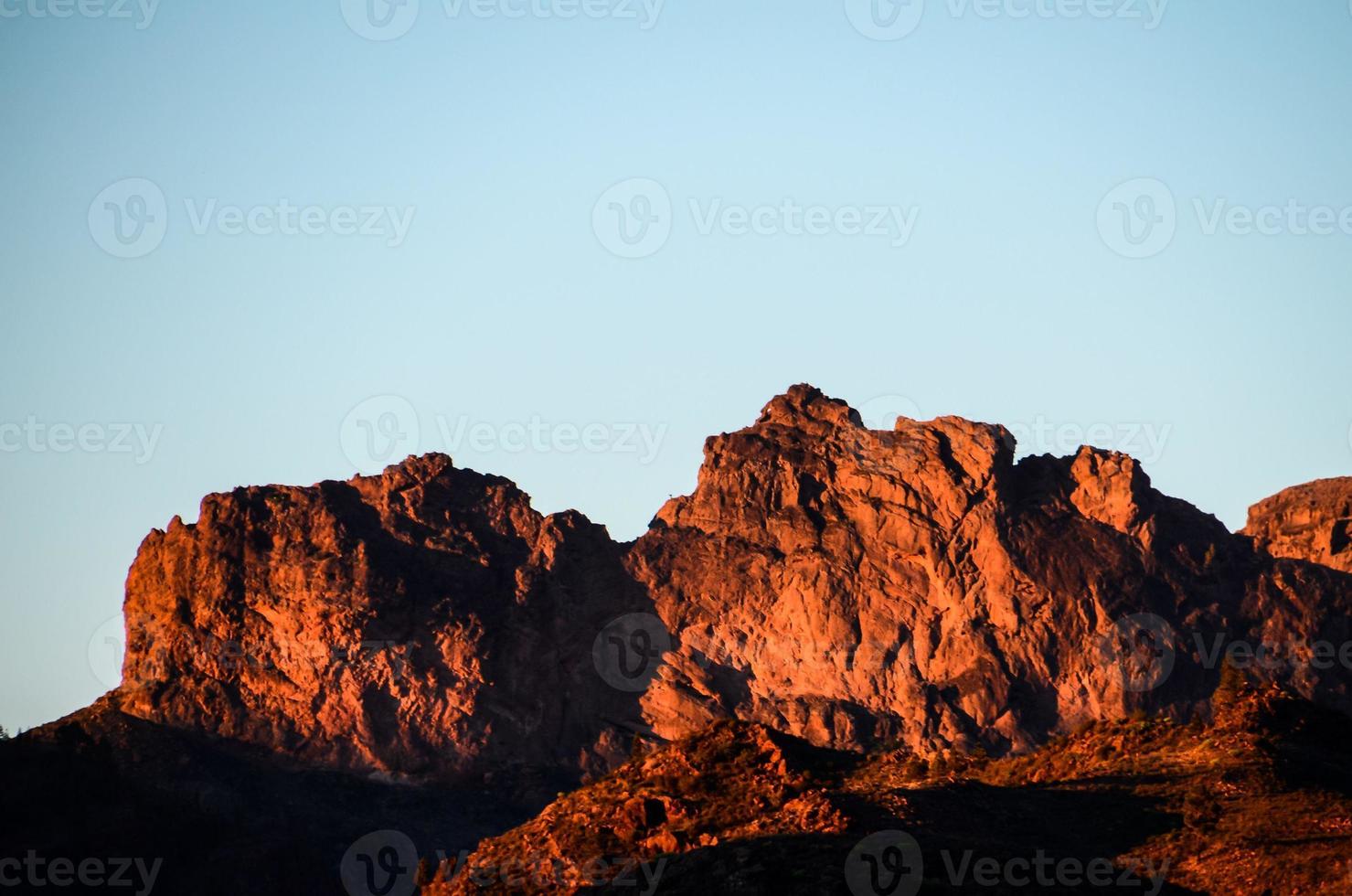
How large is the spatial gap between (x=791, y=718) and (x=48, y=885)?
3623cm

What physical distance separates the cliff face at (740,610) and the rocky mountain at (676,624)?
15cm

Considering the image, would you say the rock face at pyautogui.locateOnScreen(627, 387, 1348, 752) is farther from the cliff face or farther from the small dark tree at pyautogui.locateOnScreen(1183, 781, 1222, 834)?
the small dark tree at pyautogui.locateOnScreen(1183, 781, 1222, 834)

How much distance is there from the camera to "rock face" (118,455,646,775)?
130000 millimetres

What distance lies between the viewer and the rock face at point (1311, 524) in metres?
140

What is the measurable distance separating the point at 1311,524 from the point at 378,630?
50.5 metres

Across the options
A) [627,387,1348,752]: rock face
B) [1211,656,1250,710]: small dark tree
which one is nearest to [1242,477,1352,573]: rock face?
[627,387,1348,752]: rock face

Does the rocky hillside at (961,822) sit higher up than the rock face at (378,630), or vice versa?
the rock face at (378,630)

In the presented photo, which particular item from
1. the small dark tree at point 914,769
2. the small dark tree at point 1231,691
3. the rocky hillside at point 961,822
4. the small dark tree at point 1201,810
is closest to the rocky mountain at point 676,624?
the small dark tree at point 914,769

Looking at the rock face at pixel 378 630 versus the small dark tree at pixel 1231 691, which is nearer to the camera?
the small dark tree at pixel 1231 691

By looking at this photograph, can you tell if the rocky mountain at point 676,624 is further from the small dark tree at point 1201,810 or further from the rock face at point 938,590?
the small dark tree at point 1201,810

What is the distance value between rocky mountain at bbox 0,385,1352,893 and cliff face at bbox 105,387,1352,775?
15 centimetres

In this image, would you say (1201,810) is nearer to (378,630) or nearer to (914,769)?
(914,769)

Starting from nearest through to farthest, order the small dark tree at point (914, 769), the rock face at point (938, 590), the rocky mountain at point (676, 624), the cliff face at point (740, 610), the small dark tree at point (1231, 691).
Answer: the small dark tree at point (1231, 691), the small dark tree at point (914, 769), the rocky mountain at point (676, 624), the rock face at point (938, 590), the cliff face at point (740, 610)

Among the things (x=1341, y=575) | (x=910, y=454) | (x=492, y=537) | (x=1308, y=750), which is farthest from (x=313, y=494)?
(x=1308, y=750)
